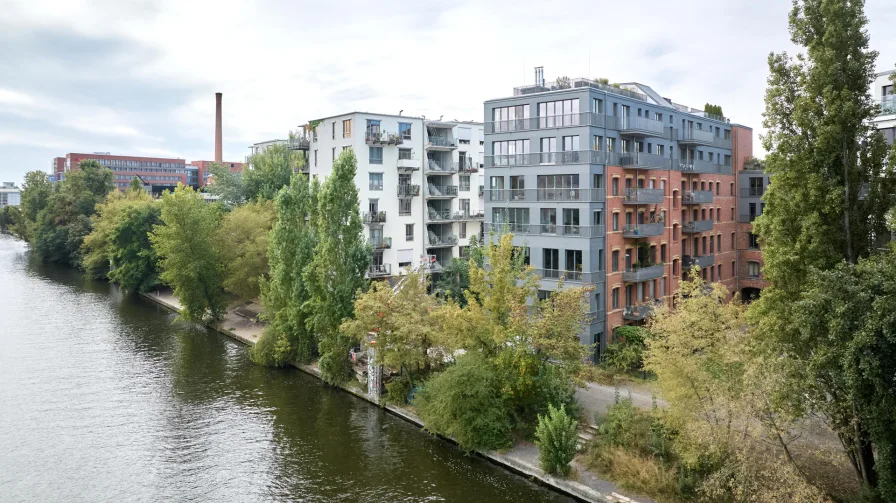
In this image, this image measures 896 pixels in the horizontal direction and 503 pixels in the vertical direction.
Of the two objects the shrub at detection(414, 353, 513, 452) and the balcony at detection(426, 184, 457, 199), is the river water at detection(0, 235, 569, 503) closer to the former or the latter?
the shrub at detection(414, 353, 513, 452)

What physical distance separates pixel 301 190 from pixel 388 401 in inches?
635

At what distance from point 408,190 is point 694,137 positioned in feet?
80.1

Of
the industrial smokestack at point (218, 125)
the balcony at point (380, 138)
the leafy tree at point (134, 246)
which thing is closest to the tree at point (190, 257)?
the leafy tree at point (134, 246)

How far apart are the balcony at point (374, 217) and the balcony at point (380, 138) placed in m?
5.88

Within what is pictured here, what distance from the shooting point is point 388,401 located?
37562 millimetres

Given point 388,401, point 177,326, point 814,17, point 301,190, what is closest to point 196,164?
point 177,326

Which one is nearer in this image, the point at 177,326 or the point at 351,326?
the point at 351,326

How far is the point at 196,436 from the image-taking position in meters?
33.9

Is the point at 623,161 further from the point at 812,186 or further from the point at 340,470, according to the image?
the point at 340,470

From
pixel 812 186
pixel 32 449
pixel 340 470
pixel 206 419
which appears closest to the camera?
pixel 812 186

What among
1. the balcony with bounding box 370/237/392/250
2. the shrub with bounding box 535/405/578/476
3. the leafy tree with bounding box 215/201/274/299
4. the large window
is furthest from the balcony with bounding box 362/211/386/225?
the shrub with bounding box 535/405/578/476

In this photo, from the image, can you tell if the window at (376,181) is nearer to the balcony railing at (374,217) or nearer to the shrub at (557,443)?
the balcony railing at (374,217)

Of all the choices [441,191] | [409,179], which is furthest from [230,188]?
[441,191]

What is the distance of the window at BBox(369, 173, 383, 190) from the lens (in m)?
58.7
